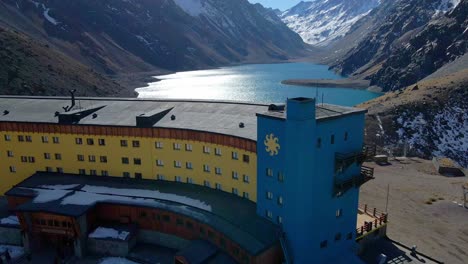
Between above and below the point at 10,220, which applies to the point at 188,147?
above

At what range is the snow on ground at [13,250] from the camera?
149 feet

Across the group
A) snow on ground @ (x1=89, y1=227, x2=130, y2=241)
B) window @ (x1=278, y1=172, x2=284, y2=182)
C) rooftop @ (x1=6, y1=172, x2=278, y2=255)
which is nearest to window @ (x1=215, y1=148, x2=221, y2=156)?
rooftop @ (x1=6, y1=172, x2=278, y2=255)

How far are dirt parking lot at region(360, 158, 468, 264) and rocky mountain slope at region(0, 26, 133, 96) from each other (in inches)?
3472

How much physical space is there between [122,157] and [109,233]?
397 inches

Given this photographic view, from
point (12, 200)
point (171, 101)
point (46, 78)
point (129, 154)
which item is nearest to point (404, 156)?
point (171, 101)

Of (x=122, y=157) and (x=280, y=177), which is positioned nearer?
(x=280, y=177)

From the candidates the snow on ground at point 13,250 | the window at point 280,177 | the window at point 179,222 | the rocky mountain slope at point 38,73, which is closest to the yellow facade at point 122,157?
the window at point 280,177

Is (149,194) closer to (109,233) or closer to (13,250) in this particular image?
(109,233)

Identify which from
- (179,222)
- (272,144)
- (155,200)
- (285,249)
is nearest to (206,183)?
(179,222)

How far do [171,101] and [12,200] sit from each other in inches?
930

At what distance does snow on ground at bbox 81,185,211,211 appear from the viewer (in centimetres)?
4396

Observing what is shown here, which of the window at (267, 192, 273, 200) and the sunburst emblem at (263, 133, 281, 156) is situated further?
the window at (267, 192, 273, 200)

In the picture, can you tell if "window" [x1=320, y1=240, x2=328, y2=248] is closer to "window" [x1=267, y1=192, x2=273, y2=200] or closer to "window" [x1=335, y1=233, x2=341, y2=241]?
"window" [x1=335, y1=233, x2=341, y2=241]

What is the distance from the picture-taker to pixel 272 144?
37.1m
